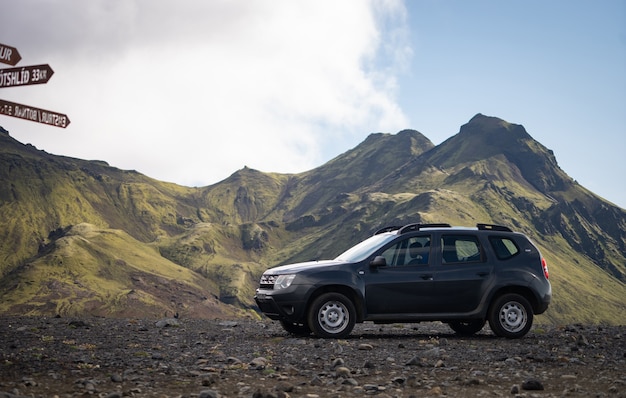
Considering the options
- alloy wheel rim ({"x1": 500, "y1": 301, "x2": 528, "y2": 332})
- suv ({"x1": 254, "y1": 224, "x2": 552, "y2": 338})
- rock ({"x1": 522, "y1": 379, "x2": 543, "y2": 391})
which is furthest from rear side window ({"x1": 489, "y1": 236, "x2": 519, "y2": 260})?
rock ({"x1": 522, "y1": 379, "x2": 543, "y2": 391})

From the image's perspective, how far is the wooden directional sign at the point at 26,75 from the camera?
12820 mm

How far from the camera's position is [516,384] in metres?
8.88

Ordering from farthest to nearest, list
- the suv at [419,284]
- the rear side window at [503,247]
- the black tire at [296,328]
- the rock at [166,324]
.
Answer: the rock at [166,324] → the black tire at [296,328] → the rear side window at [503,247] → the suv at [419,284]

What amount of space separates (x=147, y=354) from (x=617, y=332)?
11380 mm

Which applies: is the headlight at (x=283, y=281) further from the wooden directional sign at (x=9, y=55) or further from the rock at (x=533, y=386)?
the wooden directional sign at (x=9, y=55)

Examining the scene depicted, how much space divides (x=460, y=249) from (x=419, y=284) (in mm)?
1261

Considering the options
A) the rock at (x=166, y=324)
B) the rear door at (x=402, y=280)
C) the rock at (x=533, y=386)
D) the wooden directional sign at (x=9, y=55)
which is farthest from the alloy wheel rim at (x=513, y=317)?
the wooden directional sign at (x=9, y=55)

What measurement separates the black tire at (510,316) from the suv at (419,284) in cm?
2

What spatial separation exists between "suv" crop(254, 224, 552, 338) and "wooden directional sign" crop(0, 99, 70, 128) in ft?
17.5

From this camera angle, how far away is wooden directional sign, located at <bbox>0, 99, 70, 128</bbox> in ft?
41.6

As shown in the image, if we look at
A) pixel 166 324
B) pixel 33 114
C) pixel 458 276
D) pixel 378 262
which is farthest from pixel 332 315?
pixel 33 114

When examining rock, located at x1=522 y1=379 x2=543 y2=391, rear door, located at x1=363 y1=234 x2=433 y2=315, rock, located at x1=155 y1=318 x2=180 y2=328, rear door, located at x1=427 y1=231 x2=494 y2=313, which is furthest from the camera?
rock, located at x1=155 y1=318 x2=180 y2=328

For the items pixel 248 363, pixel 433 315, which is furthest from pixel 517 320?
pixel 248 363

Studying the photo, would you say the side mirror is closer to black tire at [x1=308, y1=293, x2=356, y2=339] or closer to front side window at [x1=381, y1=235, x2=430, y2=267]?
front side window at [x1=381, y1=235, x2=430, y2=267]
